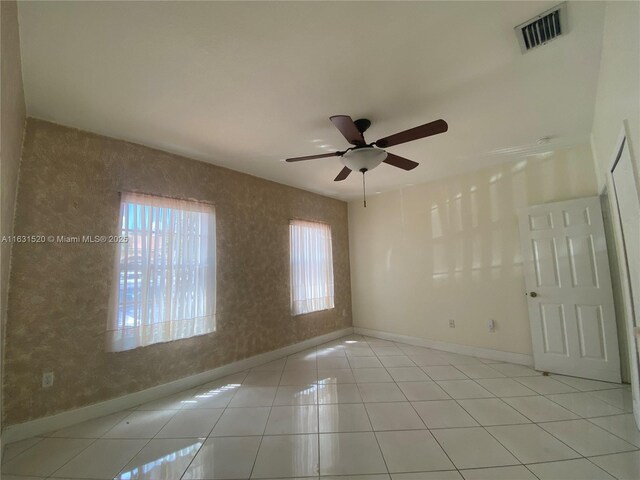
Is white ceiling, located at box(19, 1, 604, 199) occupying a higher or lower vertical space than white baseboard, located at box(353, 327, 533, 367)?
higher

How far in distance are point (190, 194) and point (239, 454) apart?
8.72 feet

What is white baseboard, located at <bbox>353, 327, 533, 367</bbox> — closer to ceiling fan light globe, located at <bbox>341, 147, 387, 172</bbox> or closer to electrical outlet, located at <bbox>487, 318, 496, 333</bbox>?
electrical outlet, located at <bbox>487, 318, 496, 333</bbox>

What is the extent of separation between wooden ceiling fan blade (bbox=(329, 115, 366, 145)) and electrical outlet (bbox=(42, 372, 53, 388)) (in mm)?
3099

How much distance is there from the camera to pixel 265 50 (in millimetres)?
1620

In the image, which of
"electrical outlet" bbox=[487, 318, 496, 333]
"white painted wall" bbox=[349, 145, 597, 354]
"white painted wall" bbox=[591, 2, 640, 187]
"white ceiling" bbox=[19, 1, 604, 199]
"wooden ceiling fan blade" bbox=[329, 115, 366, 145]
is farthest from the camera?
"electrical outlet" bbox=[487, 318, 496, 333]

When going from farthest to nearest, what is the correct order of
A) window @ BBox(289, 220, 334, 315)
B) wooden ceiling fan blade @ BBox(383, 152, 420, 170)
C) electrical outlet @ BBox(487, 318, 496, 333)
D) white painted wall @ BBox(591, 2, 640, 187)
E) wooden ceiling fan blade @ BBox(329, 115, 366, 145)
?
window @ BBox(289, 220, 334, 315), electrical outlet @ BBox(487, 318, 496, 333), wooden ceiling fan blade @ BBox(383, 152, 420, 170), wooden ceiling fan blade @ BBox(329, 115, 366, 145), white painted wall @ BBox(591, 2, 640, 187)

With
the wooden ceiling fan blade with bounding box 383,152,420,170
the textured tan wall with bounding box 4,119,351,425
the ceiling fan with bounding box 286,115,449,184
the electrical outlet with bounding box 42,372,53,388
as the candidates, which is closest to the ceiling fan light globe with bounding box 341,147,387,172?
the ceiling fan with bounding box 286,115,449,184

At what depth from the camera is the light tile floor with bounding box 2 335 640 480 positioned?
1.66 metres

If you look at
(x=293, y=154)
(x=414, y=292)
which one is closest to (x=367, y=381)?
(x=414, y=292)

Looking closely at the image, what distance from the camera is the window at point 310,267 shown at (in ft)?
13.9

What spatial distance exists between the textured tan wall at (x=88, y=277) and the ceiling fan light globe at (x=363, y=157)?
6.38ft

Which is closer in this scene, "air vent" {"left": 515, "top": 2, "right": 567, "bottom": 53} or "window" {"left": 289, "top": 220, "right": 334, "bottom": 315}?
"air vent" {"left": 515, "top": 2, "right": 567, "bottom": 53}

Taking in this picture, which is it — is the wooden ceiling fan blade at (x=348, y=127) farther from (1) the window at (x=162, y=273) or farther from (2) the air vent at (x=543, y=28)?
(1) the window at (x=162, y=273)

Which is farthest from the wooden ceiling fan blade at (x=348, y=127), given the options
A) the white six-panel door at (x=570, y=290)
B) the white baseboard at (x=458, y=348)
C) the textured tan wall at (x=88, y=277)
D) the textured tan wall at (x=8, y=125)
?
the white baseboard at (x=458, y=348)
